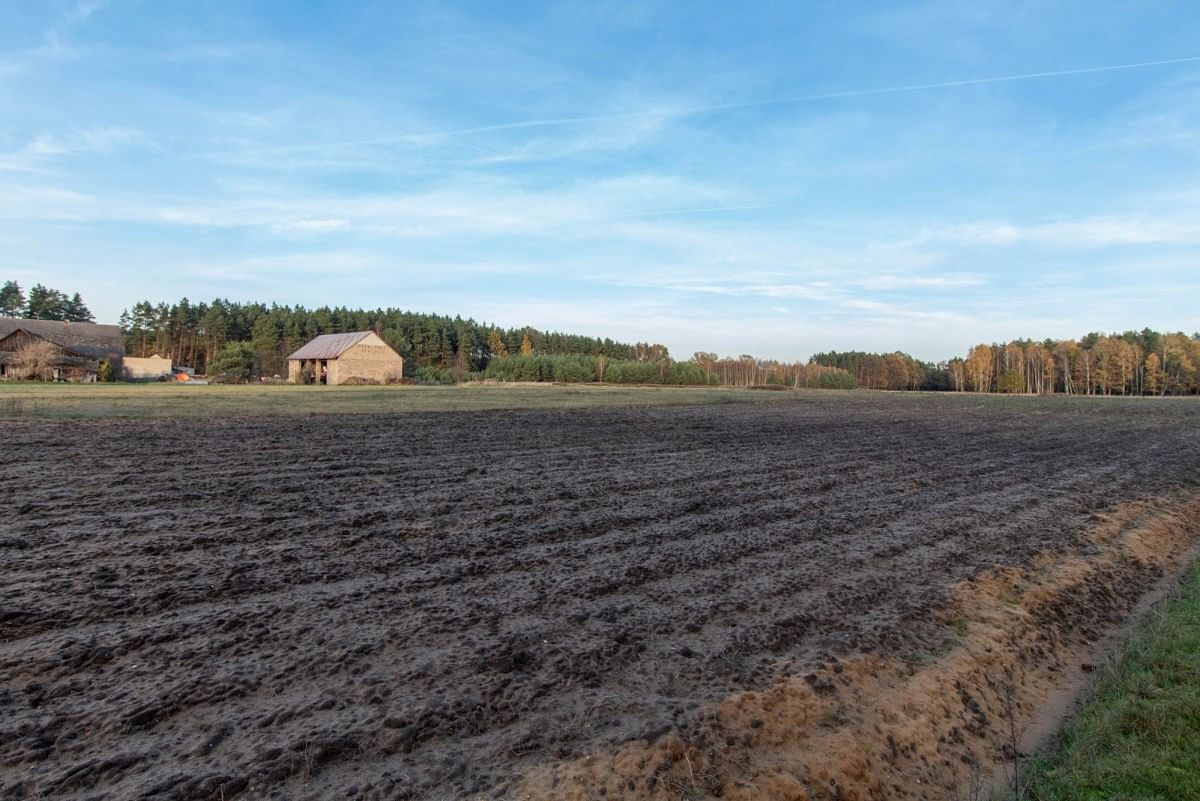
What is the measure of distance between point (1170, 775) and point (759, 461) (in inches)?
462

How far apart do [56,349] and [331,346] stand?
23034 mm

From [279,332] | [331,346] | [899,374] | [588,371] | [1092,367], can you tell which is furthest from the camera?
[899,374]

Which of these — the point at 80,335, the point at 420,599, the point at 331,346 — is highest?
the point at 80,335

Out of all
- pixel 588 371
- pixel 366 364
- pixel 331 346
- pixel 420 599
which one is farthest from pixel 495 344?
pixel 420 599

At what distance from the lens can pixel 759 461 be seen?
15547 millimetres

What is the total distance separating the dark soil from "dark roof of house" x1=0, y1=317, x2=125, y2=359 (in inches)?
2510

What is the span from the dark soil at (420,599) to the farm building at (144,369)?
66.3 meters

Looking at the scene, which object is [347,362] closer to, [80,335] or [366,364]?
[366,364]

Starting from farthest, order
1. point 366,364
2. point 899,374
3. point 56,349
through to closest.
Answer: point 899,374 < point 366,364 < point 56,349

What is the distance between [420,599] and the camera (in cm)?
579

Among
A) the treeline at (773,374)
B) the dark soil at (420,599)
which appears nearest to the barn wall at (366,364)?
the dark soil at (420,599)

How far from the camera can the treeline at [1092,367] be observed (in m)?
99.6

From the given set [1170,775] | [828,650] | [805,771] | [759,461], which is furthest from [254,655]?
[759,461]

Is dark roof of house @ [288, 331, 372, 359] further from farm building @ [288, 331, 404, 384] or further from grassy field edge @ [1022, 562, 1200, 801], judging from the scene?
grassy field edge @ [1022, 562, 1200, 801]
